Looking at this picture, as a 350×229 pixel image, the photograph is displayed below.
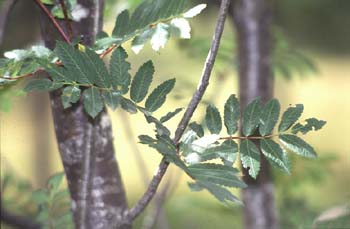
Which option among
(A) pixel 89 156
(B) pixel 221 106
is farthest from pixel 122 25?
(B) pixel 221 106

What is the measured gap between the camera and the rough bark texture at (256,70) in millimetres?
1198

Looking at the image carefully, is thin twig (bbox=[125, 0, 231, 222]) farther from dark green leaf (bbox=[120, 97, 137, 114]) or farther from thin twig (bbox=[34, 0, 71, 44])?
thin twig (bbox=[34, 0, 71, 44])

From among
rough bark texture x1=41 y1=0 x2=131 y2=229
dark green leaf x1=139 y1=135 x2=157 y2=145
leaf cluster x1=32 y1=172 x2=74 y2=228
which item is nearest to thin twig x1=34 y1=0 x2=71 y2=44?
rough bark texture x1=41 y1=0 x2=131 y2=229

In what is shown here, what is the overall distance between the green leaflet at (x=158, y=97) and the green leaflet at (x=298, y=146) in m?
0.12

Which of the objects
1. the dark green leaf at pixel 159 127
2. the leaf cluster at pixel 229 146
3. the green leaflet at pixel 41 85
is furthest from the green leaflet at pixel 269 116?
the green leaflet at pixel 41 85

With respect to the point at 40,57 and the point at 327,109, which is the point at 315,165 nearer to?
the point at 40,57

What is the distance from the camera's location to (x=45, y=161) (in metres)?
3.58

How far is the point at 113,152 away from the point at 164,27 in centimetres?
19

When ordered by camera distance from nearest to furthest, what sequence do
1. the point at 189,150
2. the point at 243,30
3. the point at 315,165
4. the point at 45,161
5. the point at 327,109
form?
1. the point at 189,150
2. the point at 243,30
3. the point at 315,165
4. the point at 45,161
5. the point at 327,109

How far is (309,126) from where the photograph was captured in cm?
60

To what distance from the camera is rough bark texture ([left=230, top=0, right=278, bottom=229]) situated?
120cm

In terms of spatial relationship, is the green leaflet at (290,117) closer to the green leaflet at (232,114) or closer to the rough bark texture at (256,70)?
the green leaflet at (232,114)

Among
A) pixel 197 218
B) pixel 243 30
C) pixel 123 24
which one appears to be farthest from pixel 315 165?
pixel 197 218

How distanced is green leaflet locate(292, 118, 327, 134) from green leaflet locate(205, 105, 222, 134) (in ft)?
0.24
